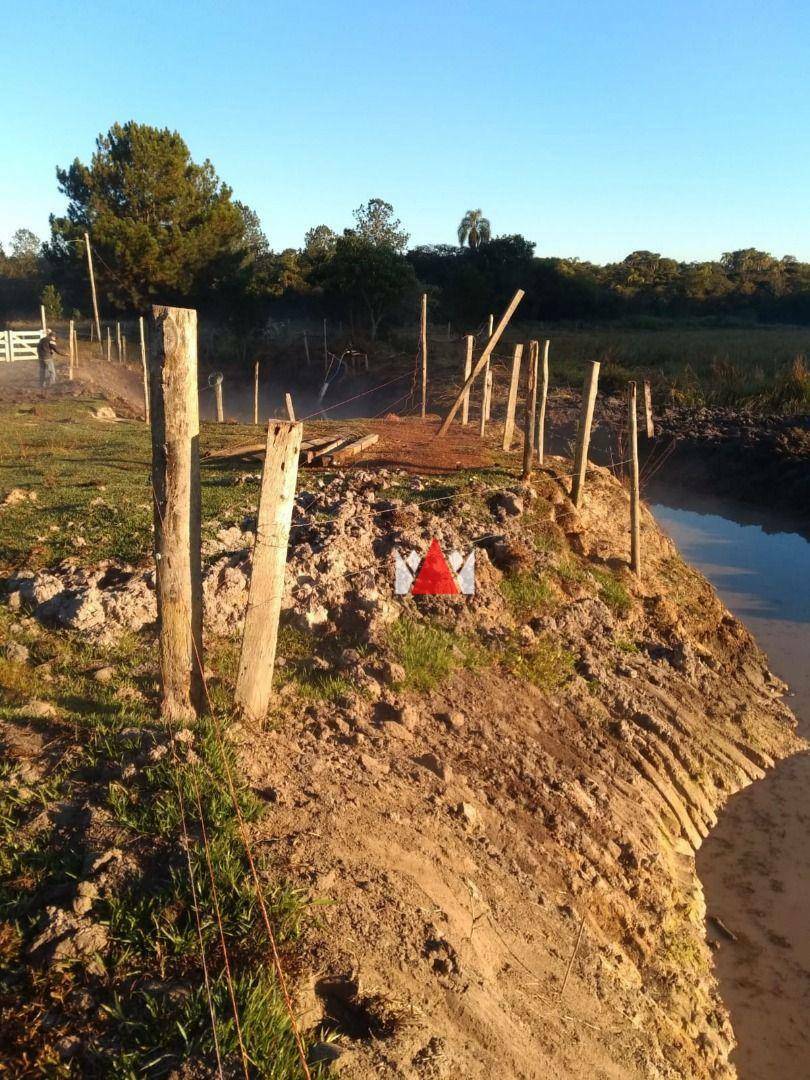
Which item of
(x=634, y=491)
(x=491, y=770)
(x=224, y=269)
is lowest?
(x=491, y=770)

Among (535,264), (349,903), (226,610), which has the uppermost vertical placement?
(535,264)

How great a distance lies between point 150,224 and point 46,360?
19364mm

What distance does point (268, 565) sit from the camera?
4844 mm

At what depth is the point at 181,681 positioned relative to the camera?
4.98 m

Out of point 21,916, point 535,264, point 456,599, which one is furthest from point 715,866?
point 535,264

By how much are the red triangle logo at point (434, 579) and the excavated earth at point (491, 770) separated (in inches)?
5.8

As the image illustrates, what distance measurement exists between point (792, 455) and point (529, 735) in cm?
1552

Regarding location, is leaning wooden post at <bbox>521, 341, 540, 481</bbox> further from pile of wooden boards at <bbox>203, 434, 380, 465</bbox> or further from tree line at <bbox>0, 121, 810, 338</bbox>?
tree line at <bbox>0, 121, 810, 338</bbox>

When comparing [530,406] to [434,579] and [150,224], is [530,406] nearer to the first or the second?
[434,579]

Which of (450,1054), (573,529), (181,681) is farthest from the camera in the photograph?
(573,529)

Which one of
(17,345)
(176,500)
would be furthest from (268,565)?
(17,345)

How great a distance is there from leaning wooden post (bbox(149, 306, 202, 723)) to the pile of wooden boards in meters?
6.13

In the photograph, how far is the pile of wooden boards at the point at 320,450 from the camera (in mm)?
11000

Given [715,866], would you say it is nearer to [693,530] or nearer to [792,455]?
[693,530]
